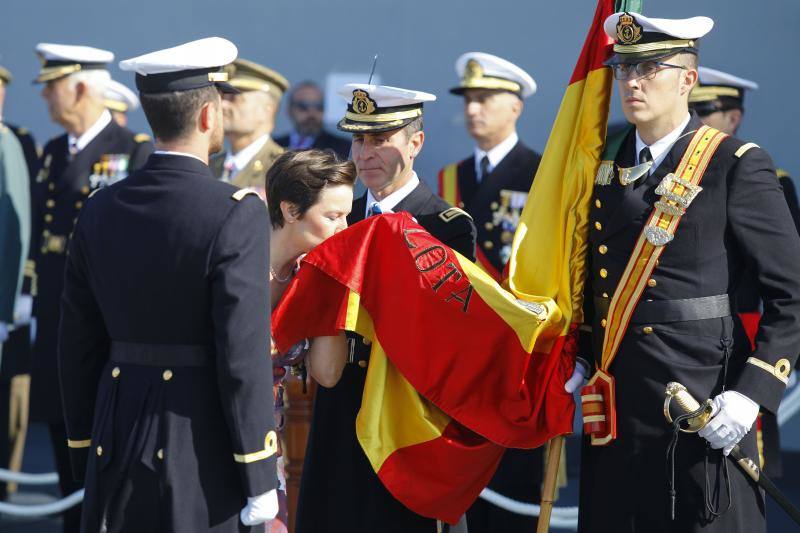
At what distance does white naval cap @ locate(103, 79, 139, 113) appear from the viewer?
7.00 meters

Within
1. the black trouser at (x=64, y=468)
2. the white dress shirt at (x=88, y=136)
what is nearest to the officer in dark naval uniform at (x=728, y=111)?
the white dress shirt at (x=88, y=136)

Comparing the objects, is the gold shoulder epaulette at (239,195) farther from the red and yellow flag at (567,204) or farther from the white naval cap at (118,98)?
the white naval cap at (118,98)

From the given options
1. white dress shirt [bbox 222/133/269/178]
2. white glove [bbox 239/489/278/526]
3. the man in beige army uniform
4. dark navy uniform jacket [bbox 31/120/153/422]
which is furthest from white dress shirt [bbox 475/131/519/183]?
white glove [bbox 239/489/278/526]

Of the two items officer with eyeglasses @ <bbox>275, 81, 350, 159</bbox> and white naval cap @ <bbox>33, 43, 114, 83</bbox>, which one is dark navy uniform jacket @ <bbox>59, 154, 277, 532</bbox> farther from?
officer with eyeglasses @ <bbox>275, 81, 350, 159</bbox>

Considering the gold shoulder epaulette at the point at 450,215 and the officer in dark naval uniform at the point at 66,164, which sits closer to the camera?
the gold shoulder epaulette at the point at 450,215

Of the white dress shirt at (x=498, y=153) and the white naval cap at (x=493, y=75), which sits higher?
the white naval cap at (x=493, y=75)

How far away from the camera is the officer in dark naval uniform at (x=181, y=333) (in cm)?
305

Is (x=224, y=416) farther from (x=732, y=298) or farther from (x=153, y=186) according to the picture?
(x=732, y=298)

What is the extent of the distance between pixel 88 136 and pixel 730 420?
394 centimetres

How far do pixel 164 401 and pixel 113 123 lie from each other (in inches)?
134

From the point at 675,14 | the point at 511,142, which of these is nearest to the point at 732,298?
the point at 511,142

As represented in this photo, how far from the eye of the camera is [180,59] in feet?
10.3

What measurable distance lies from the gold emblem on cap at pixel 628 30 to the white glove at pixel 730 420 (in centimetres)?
107

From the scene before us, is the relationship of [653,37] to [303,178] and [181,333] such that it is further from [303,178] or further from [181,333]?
[181,333]
